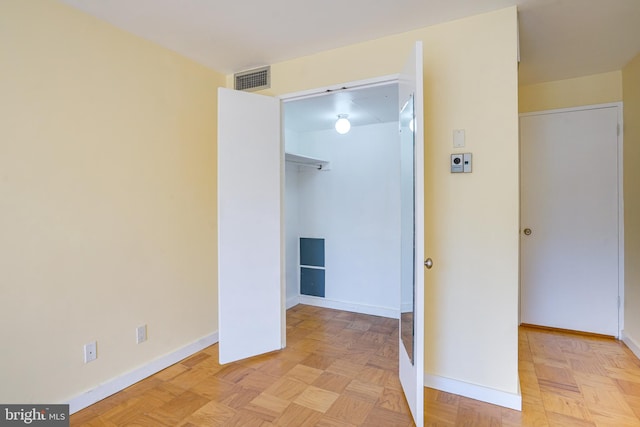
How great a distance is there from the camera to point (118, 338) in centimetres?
214

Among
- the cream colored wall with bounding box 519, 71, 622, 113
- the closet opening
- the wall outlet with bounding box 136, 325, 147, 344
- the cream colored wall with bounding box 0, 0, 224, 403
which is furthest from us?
the closet opening

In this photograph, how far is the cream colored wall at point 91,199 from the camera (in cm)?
167

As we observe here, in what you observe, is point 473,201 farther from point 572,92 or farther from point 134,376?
point 134,376

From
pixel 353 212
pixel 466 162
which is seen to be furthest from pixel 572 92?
pixel 353 212

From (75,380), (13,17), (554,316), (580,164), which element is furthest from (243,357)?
(580,164)

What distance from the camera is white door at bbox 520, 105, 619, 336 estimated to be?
2941mm

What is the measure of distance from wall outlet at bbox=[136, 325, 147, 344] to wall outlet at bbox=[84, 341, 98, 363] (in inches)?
10.8

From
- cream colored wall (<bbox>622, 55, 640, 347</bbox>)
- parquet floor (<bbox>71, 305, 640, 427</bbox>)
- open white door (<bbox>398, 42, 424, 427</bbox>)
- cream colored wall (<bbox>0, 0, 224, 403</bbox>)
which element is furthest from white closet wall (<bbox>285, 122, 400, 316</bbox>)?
cream colored wall (<bbox>622, 55, 640, 347</bbox>)

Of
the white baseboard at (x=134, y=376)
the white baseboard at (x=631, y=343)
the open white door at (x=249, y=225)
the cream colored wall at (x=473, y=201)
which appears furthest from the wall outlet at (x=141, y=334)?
the white baseboard at (x=631, y=343)

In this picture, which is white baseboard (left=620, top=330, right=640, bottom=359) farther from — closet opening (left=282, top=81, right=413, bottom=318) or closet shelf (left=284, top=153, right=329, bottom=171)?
closet shelf (left=284, top=153, right=329, bottom=171)

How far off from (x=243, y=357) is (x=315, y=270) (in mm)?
1669

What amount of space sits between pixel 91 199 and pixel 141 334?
1040mm

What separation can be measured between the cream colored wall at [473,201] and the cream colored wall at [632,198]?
64.0 inches

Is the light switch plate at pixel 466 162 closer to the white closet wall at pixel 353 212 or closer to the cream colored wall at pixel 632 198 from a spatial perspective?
the white closet wall at pixel 353 212
